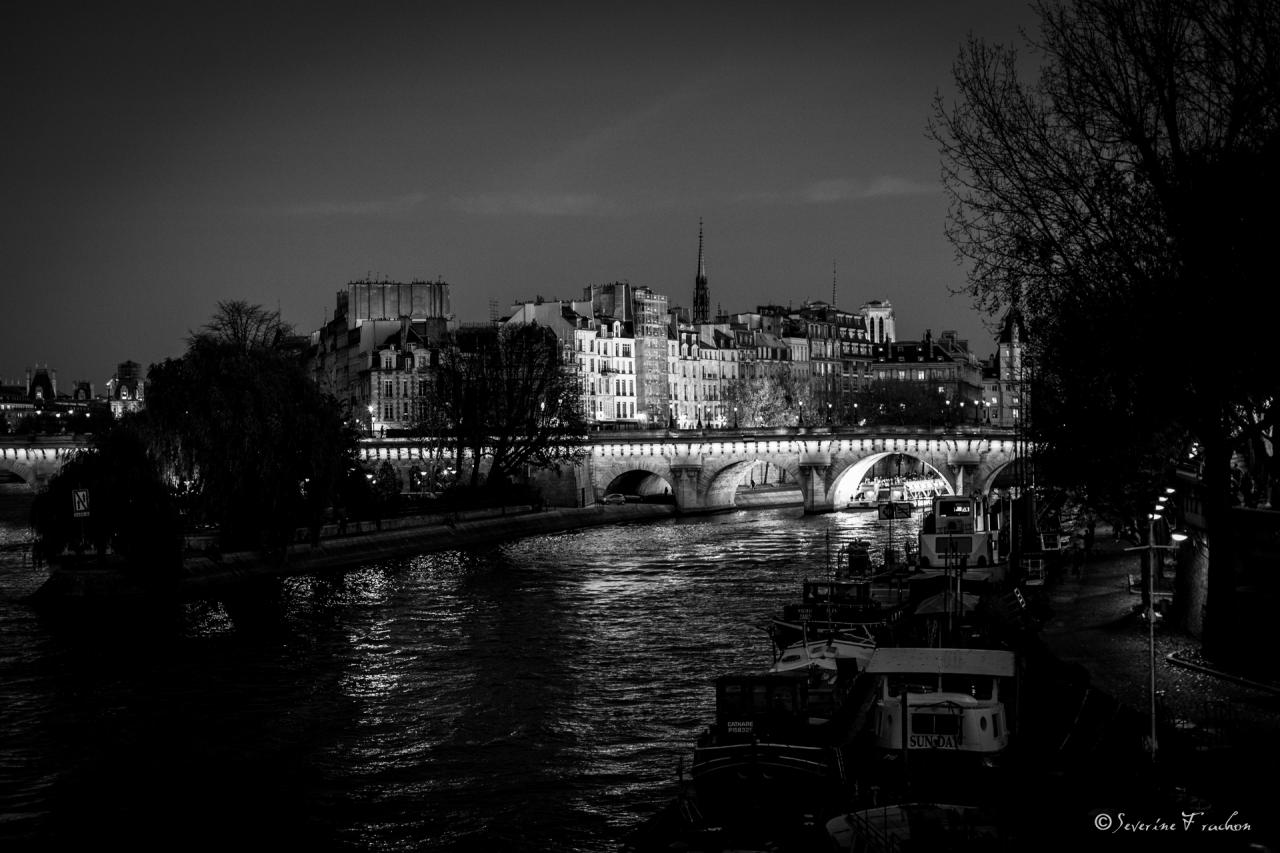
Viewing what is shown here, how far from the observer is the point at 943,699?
82.0 ft

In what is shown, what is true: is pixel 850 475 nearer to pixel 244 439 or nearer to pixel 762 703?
pixel 244 439

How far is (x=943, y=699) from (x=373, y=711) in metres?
13.3

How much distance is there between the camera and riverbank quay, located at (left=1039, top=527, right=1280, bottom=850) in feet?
59.0

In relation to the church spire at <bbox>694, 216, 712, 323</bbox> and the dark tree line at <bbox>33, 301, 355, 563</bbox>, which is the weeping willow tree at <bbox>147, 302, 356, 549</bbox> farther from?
the church spire at <bbox>694, 216, 712, 323</bbox>

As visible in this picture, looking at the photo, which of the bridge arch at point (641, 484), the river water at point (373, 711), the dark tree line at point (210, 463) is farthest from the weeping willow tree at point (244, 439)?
the bridge arch at point (641, 484)

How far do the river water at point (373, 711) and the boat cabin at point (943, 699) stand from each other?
4.01 m

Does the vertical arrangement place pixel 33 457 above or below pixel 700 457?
above

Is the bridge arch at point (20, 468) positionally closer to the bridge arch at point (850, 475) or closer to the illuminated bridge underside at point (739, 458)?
the illuminated bridge underside at point (739, 458)

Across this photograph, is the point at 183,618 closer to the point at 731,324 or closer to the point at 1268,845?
the point at 1268,845

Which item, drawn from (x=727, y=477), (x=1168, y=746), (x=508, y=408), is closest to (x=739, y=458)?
(x=727, y=477)

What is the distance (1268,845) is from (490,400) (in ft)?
248

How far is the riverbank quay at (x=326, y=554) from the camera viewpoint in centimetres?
5034

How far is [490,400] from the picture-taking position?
9062 centimetres

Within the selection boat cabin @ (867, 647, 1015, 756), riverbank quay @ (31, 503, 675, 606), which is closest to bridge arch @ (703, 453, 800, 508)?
riverbank quay @ (31, 503, 675, 606)
